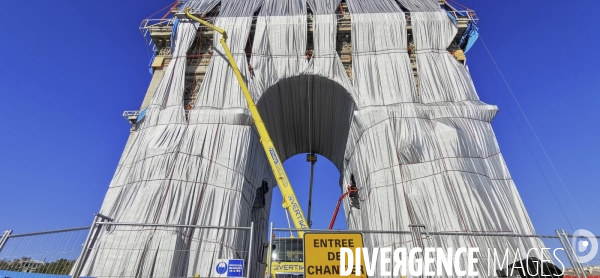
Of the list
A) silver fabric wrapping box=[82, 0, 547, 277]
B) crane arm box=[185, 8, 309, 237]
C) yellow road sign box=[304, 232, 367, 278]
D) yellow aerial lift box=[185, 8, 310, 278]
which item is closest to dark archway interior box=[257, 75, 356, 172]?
silver fabric wrapping box=[82, 0, 547, 277]

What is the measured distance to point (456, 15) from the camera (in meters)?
17.0

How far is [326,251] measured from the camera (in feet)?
14.9

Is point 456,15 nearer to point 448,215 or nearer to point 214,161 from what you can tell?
point 448,215

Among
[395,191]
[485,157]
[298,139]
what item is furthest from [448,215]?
[298,139]

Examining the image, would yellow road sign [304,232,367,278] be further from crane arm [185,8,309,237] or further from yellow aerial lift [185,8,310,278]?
crane arm [185,8,309,237]

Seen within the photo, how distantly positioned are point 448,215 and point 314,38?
10.4 meters

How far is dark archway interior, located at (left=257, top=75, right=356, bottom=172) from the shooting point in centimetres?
1552

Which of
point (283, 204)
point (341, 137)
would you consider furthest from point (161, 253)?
point (341, 137)

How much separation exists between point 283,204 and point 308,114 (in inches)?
303

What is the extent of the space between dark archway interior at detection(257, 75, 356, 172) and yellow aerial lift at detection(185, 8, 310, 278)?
1438mm

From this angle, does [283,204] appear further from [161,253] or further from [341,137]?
[341,137]

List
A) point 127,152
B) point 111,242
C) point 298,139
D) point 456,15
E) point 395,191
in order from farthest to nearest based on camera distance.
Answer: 1. point 298,139
2. point 456,15
3. point 127,152
4. point 395,191
5. point 111,242

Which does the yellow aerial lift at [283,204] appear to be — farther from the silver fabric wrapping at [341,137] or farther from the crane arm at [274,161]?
the silver fabric wrapping at [341,137]

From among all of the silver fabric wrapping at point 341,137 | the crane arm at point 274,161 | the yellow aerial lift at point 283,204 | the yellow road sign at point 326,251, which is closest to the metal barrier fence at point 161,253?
the silver fabric wrapping at point 341,137
